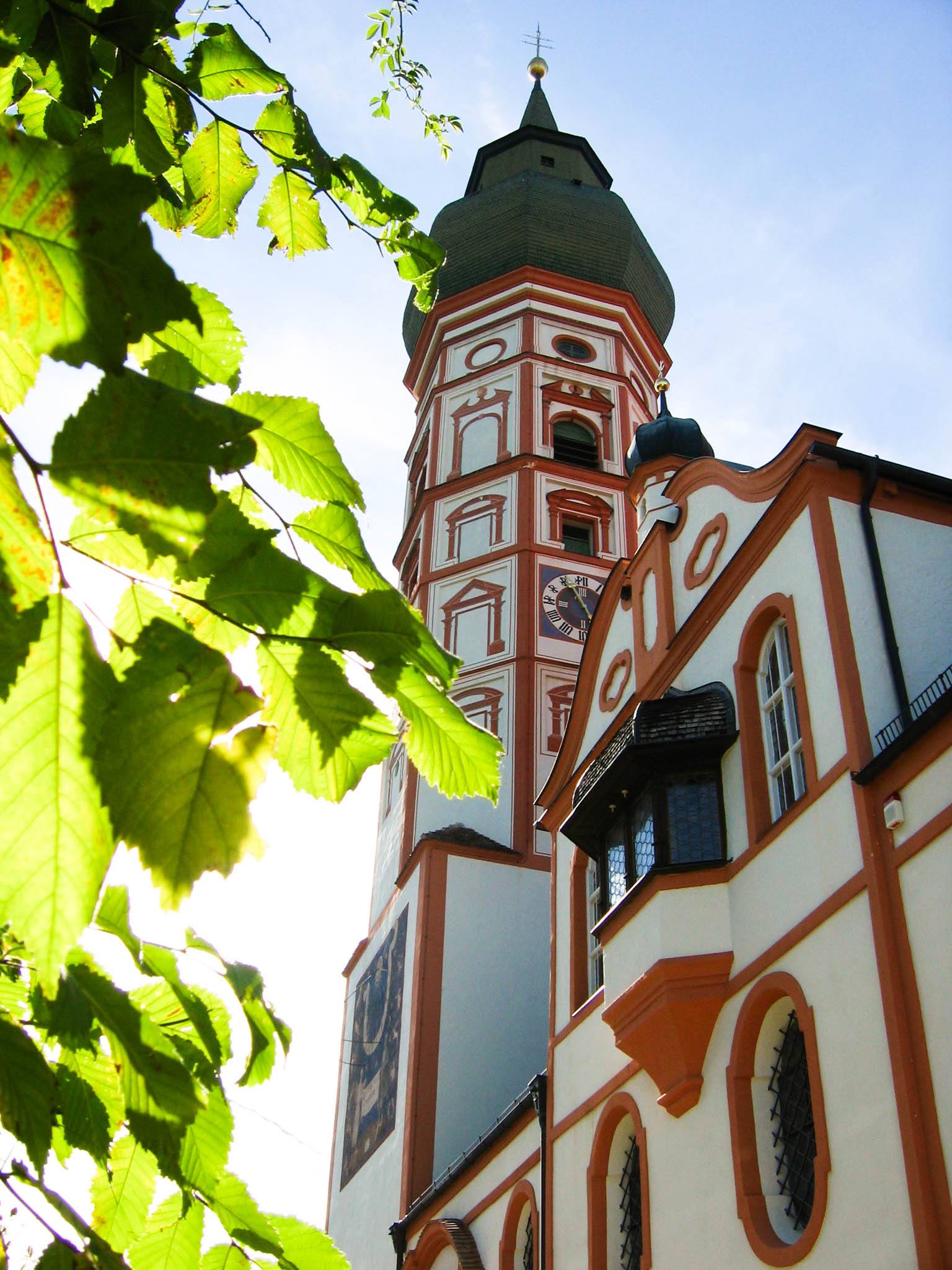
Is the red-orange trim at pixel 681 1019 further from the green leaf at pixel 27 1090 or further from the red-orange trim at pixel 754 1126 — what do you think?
the green leaf at pixel 27 1090

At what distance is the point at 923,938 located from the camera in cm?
638

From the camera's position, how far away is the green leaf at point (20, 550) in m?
0.86

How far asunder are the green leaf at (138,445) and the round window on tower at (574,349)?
24.3 meters

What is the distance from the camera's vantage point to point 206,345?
55.3 inches

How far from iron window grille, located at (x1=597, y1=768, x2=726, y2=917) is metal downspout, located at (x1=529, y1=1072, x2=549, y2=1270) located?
199cm

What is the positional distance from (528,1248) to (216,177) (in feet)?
35.9

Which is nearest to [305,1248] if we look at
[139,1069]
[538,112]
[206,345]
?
[139,1069]

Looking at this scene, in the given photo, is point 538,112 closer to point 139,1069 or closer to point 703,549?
point 703,549

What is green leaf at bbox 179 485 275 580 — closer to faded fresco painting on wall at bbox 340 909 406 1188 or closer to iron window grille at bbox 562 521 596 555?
faded fresco painting on wall at bbox 340 909 406 1188

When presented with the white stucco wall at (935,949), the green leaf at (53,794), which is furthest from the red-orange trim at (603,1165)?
the green leaf at (53,794)

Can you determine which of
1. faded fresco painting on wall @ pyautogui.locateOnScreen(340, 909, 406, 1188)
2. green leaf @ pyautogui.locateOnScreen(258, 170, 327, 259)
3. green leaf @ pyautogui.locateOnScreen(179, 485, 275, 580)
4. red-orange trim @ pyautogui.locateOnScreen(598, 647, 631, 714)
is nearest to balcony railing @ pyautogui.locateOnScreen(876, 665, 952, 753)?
red-orange trim @ pyautogui.locateOnScreen(598, 647, 631, 714)

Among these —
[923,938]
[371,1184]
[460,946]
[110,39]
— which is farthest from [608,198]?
[110,39]

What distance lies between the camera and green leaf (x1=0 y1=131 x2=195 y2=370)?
0.87 metres

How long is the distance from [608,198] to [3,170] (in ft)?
102
